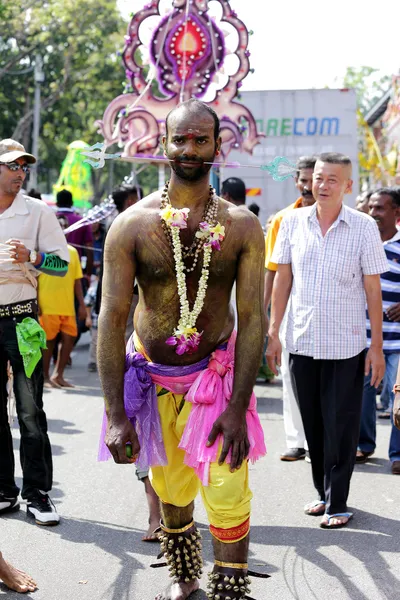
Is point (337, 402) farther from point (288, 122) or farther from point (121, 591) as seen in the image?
point (288, 122)

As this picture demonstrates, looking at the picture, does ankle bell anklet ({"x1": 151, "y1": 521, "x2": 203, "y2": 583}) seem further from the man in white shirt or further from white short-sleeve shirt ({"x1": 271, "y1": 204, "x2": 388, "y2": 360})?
white short-sleeve shirt ({"x1": 271, "y1": 204, "x2": 388, "y2": 360})

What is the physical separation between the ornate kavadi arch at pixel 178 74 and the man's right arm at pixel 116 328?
825 centimetres

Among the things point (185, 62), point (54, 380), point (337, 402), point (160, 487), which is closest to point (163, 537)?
point (160, 487)

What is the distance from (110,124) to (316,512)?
7661 mm

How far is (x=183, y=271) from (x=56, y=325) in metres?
6.93

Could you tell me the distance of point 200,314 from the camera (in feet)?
13.9

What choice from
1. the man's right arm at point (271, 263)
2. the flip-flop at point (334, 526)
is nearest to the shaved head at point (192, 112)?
the flip-flop at point (334, 526)

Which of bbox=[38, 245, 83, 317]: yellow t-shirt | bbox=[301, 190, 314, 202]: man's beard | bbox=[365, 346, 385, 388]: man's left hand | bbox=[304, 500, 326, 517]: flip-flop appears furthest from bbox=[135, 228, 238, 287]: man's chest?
bbox=[38, 245, 83, 317]: yellow t-shirt

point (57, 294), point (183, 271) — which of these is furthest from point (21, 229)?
point (57, 294)

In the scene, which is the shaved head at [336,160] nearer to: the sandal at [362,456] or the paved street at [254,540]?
the paved street at [254,540]

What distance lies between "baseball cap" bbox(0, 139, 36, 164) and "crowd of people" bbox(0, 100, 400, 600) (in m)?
0.01

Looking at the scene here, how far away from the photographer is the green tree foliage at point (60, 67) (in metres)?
28.5

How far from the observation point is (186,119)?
4.06 meters

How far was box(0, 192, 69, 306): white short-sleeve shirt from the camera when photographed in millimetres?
5777
